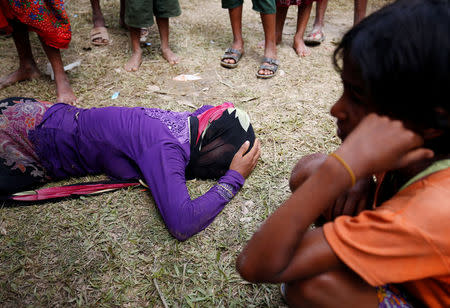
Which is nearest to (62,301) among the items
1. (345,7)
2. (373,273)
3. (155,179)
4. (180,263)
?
(180,263)

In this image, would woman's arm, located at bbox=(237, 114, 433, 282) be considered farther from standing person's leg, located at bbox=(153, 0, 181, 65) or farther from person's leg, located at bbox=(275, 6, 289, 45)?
person's leg, located at bbox=(275, 6, 289, 45)

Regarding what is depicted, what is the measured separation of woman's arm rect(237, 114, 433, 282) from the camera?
2.56ft

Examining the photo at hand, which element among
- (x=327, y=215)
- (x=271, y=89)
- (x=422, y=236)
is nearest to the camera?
(x=422, y=236)

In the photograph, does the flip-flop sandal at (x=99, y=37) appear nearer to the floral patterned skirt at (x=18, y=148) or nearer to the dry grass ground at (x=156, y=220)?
the dry grass ground at (x=156, y=220)

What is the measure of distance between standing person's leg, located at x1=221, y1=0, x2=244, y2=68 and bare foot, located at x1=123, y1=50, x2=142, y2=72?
33.7 inches

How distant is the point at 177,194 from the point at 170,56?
7.07ft

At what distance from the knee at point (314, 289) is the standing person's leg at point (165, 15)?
9.17ft

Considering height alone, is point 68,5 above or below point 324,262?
below

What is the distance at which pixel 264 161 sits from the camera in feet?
7.01

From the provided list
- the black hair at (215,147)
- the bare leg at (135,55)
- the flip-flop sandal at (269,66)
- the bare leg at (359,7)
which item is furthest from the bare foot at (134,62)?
the bare leg at (359,7)

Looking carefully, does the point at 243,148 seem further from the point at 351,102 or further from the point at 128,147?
the point at 351,102

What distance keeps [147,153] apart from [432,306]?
4.57 ft

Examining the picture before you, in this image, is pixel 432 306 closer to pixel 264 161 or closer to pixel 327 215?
pixel 327 215

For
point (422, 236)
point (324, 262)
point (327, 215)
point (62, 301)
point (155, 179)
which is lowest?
point (62, 301)
